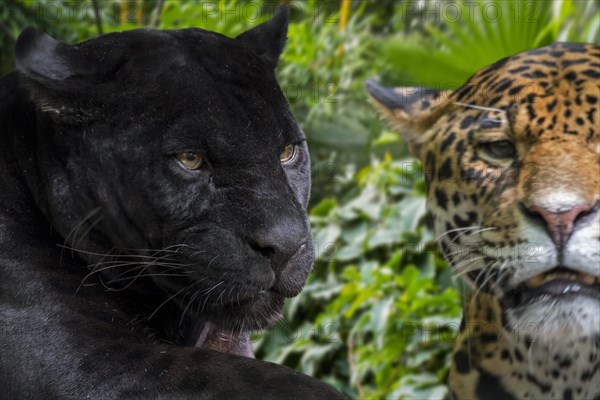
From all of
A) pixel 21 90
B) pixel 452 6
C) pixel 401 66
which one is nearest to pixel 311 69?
pixel 452 6

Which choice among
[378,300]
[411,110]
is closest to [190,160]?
[411,110]

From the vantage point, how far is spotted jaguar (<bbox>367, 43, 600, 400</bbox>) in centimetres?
354

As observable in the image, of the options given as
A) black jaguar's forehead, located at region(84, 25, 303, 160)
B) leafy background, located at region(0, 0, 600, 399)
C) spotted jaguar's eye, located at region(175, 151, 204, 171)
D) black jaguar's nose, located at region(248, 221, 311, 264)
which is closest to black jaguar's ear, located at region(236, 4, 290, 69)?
black jaguar's forehead, located at region(84, 25, 303, 160)

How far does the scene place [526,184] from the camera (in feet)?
12.0

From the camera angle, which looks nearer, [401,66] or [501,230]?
[501,230]

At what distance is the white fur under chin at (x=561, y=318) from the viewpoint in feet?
11.8

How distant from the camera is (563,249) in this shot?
11.3ft

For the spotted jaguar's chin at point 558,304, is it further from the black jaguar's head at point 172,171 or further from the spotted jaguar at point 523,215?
the black jaguar's head at point 172,171

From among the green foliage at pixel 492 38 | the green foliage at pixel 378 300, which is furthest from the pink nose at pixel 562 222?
the green foliage at pixel 378 300

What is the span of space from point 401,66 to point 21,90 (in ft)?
9.59

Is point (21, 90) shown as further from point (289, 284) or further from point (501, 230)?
point (501, 230)

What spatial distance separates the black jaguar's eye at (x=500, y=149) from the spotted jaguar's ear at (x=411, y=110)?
0.45m

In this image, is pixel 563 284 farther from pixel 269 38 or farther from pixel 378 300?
pixel 378 300

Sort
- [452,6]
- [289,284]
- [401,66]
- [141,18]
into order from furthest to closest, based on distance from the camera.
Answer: [141,18], [452,6], [401,66], [289,284]
